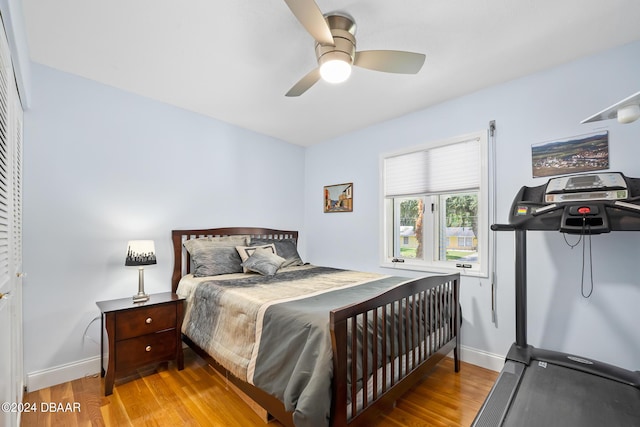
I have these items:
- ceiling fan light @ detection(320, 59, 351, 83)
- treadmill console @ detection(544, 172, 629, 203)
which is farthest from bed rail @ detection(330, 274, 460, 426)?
ceiling fan light @ detection(320, 59, 351, 83)

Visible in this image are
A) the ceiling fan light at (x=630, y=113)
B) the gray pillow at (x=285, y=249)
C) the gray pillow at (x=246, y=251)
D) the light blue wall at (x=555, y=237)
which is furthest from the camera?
the gray pillow at (x=285, y=249)

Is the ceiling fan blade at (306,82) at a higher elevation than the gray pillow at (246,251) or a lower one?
higher

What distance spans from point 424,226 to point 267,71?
2.23m

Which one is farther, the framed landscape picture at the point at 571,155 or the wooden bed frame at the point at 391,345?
the framed landscape picture at the point at 571,155

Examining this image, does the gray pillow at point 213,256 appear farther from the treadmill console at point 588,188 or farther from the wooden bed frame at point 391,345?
the treadmill console at point 588,188

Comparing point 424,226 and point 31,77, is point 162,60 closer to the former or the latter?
point 31,77

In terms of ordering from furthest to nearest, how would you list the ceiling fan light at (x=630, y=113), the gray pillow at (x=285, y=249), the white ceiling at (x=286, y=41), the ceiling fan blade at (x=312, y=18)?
the gray pillow at (x=285, y=249) < the white ceiling at (x=286, y=41) < the ceiling fan light at (x=630, y=113) < the ceiling fan blade at (x=312, y=18)

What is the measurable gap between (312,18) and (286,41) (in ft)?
Answer: 2.07

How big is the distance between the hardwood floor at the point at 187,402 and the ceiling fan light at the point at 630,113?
203cm

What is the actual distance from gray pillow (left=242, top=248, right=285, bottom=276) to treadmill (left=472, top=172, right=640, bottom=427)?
2089 mm

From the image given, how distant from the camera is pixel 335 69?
1823mm

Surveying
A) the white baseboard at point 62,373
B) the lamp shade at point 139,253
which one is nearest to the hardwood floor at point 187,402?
the white baseboard at point 62,373

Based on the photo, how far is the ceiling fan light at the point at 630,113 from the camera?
63.2 inches

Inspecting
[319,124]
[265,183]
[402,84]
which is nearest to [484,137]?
[402,84]
